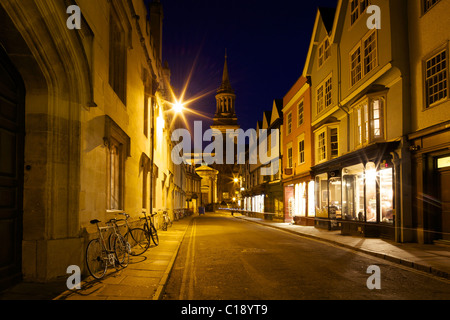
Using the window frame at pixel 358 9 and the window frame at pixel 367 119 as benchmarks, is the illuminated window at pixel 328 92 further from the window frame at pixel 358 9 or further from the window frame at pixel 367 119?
the window frame at pixel 367 119

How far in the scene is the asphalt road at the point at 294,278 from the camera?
6.69 meters

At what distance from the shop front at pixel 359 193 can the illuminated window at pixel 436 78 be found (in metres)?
2.59

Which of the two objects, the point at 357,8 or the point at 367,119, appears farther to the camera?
the point at 357,8

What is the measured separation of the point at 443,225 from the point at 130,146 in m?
12.0

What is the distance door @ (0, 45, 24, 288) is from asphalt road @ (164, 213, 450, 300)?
296 centimetres

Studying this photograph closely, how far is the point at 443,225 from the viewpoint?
1348 cm

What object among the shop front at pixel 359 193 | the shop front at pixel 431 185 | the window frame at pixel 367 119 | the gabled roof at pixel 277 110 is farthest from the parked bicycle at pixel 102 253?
the gabled roof at pixel 277 110

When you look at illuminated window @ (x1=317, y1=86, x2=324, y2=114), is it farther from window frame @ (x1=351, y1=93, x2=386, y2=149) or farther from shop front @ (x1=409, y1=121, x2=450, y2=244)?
shop front @ (x1=409, y1=121, x2=450, y2=244)

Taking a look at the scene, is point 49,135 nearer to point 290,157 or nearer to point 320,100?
point 320,100

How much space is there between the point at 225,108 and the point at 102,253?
95543 millimetres

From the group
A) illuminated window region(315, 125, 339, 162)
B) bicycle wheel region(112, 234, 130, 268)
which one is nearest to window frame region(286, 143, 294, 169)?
illuminated window region(315, 125, 339, 162)

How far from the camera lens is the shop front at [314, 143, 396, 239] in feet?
53.0

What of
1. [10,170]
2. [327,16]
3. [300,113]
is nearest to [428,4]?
[327,16]

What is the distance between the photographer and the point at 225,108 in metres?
102
